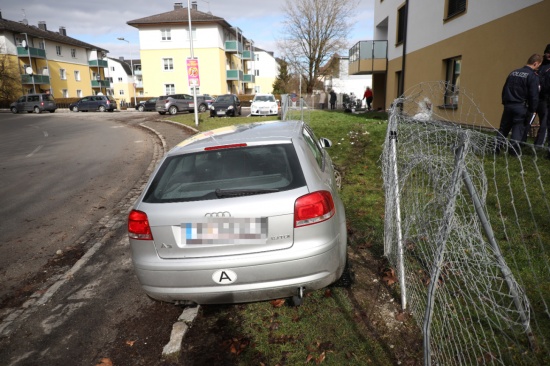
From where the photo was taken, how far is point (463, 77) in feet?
44.1

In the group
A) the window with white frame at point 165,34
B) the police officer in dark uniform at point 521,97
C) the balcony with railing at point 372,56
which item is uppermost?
the window with white frame at point 165,34

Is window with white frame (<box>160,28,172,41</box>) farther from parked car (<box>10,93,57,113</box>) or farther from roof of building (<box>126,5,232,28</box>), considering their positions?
parked car (<box>10,93,57,113</box>)

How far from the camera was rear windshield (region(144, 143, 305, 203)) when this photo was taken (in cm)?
303

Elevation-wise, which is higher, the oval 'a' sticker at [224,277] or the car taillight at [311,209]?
the car taillight at [311,209]

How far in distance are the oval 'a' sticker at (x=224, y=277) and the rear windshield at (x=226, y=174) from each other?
579mm

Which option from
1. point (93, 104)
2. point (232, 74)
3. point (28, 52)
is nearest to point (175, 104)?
point (93, 104)

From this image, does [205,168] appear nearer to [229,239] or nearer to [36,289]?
[229,239]

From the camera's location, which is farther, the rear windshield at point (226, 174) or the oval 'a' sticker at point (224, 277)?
the rear windshield at point (226, 174)

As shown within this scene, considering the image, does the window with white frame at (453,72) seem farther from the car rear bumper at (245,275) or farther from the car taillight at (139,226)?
the car taillight at (139,226)

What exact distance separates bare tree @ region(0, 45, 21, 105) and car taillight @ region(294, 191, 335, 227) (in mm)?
56612

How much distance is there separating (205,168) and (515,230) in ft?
12.0

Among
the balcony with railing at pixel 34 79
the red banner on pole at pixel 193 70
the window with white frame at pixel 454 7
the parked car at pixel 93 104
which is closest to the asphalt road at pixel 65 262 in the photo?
the red banner on pole at pixel 193 70

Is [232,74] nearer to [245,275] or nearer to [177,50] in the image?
[177,50]

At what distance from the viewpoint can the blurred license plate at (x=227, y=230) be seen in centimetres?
288
